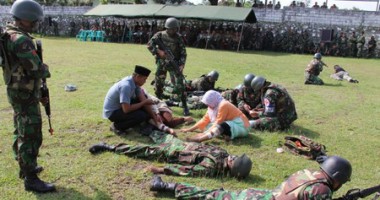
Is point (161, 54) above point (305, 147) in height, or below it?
above

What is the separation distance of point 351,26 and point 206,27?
980 centimetres

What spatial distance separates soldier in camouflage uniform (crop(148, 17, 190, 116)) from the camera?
327 inches

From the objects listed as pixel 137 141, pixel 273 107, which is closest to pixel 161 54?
pixel 137 141

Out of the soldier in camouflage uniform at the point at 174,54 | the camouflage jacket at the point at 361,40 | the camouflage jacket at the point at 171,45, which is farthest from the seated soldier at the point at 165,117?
the camouflage jacket at the point at 361,40

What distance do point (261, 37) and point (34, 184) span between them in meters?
24.1

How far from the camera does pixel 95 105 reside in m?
8.77

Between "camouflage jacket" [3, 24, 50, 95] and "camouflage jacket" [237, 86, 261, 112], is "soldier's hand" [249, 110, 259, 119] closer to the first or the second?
"camouflage jacket" [237, 86, 261, 112]

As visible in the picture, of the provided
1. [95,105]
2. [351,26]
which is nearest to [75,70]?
[95,105]

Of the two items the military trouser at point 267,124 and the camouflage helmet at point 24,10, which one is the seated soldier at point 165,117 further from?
the camouflage helmet at point 24,10

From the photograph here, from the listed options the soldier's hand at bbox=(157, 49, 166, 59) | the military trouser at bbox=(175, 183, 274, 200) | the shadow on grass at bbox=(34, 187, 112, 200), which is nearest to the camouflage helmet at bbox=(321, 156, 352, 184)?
the military trouser at bbox=(175, 183, 274, 200)

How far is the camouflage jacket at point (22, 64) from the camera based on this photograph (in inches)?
157

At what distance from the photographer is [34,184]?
14.6ft

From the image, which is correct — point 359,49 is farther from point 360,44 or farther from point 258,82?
point 258,82

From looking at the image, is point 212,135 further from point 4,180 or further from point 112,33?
point 112,33
